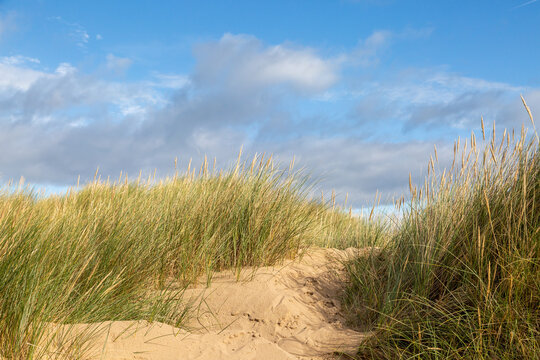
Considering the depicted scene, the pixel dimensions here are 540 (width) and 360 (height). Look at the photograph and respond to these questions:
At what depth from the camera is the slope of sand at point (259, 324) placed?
314 centimetres

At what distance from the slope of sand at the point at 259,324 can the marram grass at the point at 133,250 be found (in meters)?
0.21

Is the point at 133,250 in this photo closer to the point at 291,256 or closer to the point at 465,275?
the point at 291,256

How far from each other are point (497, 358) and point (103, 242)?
330 centimetres

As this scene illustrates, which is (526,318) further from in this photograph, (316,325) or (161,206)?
(161,206)

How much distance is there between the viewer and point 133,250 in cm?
426

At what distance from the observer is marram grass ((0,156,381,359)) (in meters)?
2.78

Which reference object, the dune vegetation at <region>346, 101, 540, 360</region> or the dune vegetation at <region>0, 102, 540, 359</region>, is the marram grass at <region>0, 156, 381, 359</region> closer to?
the dune vegetation at <region>0, 102, 540, 359</region>

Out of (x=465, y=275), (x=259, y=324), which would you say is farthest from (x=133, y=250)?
(x=465, y=275)

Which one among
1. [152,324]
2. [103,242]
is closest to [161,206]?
[103,242]

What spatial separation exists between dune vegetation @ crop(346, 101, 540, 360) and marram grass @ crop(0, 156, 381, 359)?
1.18 m

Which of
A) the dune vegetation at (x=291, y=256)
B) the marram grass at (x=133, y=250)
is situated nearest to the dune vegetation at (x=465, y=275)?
the dune vegetation at (x=291, y=256)

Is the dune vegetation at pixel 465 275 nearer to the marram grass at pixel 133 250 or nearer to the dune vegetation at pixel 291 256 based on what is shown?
the dune vegetation at pixel 291 256

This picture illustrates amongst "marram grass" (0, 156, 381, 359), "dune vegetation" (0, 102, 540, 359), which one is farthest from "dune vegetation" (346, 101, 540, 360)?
"marram grass" (0, 156, 381, 359)

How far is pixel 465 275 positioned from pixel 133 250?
2.90m
